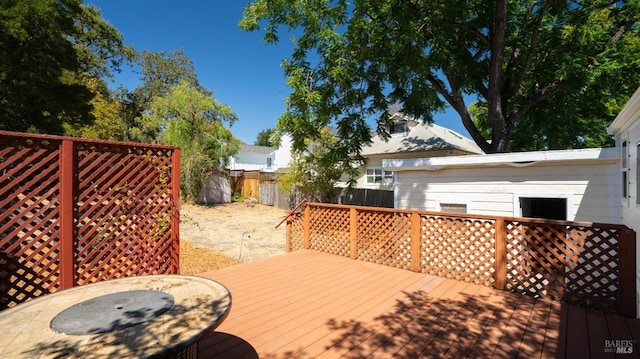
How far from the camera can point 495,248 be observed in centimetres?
450

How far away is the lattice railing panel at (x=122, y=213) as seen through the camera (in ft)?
11.2

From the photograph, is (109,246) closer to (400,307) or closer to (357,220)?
(400,307)

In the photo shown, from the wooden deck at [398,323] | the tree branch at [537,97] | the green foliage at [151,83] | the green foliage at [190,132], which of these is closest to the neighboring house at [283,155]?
the green foliage at [151,83]

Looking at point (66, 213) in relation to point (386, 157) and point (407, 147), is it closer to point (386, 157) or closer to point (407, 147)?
point (407, 147)

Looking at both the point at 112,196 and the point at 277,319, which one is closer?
the point at 277,319

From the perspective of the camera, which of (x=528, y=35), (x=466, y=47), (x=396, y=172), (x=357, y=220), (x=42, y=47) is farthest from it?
(x=42, y=47)

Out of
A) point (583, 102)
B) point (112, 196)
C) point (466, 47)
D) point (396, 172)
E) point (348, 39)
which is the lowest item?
point (112, 196)

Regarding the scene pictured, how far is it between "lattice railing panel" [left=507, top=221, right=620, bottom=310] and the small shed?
42.0 inches

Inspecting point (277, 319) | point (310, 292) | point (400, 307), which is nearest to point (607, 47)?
point (400, 307)

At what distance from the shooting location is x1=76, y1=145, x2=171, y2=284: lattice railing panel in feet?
11.2

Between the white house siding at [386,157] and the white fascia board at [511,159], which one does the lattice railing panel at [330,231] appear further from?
the white house siding at [386,157]

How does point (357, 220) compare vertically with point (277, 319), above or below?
above

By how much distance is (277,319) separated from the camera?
3334 mm

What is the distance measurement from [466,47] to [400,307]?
9405 millimetres
